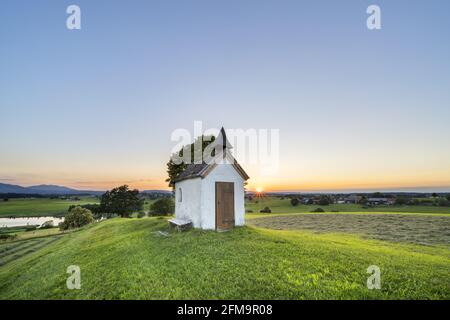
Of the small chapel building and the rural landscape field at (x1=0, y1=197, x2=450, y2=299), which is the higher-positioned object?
the small chapel building

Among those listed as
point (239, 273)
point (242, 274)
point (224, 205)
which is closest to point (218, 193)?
Answer: point (224, 205)

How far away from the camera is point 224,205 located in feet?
58.9

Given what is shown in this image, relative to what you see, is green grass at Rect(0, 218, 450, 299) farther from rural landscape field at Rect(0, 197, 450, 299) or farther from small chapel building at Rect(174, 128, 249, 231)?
small chapel building at Rect(174, 128, 249, 231)

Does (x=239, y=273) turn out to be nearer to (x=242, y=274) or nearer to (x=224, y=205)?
(x=242, y=274)

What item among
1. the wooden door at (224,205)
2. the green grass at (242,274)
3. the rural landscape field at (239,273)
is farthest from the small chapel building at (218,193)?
the green grass at (242,274)

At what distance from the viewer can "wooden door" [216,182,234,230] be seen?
1761cm

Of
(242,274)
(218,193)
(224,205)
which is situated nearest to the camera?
(242,274)

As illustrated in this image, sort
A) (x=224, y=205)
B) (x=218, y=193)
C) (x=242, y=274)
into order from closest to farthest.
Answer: (x=242, y=274), (x=218, y=193), (x=224, y=205)

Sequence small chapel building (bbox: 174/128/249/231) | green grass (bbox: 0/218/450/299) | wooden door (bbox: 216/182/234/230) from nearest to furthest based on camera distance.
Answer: green grass (bbox: 0/218/450/299) < small chapel building (bbox: 174/128/249/231) < wooden door (bbox: 216/182/234/230)

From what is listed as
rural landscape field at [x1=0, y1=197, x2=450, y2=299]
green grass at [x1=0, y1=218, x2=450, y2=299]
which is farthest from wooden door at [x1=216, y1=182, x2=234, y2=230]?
green grass at [x1=0, y1=218, x2=450, y2=299]

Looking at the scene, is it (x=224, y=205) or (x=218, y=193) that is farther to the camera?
(x=224, y=205)

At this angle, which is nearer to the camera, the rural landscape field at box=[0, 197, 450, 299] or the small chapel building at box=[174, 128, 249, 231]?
the rural landscape field at box=[0, 197, 450, 299]
